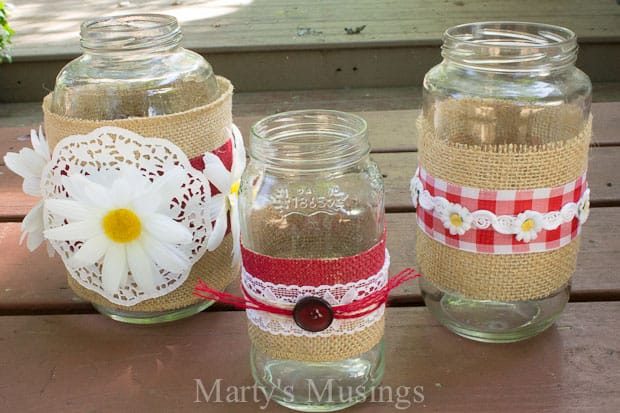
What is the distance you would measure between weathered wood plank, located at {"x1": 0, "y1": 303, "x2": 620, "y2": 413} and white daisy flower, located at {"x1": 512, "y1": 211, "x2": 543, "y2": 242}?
0.10 meters

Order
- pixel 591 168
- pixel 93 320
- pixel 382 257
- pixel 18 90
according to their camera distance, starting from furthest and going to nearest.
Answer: pixel 18 90
pixel 591 168
pixel 93 320
pixel 382 257

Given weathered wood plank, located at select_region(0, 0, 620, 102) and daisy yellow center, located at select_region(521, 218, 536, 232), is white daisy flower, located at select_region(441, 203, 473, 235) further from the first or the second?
weathered wood plank, located at select_region(0, 0, 620, 102)

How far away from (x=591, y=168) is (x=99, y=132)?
599 mm

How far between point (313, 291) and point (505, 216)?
6.3 inches

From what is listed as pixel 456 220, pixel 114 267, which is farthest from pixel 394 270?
pixel 114 267

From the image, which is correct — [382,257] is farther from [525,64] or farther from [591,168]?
[591,168]

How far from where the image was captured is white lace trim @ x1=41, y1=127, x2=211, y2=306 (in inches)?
22.8

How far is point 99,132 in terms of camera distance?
0.57 metres

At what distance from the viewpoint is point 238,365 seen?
59cm

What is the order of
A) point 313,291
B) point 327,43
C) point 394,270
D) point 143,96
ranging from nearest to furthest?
point 313,291
point 143,96
point 394,270
point 327,43

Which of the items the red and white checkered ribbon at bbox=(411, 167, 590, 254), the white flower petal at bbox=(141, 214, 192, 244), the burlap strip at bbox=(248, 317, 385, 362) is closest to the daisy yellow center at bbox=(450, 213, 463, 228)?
the red and white checkered ribbon at bbox=(411, 167, 590, 254)

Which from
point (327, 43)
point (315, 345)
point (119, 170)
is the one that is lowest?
point (327, 43)

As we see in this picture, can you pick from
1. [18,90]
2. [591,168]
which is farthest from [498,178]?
[18,90]

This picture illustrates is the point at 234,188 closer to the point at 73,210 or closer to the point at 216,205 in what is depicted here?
the point at 216,205
